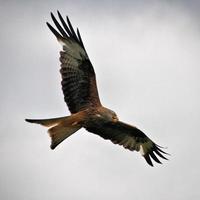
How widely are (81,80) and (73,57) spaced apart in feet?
1.64

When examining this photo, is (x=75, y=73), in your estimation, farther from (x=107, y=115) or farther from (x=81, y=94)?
(x=107, y=115)

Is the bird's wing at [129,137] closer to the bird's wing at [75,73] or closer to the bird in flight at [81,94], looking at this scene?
the bird in flight at [81,94]

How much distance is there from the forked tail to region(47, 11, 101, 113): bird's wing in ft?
1.51

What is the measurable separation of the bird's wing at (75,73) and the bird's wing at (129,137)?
0.58 meters

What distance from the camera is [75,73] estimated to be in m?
10.4

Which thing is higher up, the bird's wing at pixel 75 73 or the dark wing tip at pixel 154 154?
the bird's wing at pixel 75 73

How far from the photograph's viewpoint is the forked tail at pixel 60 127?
31.4ft

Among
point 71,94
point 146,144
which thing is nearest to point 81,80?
point 71,94

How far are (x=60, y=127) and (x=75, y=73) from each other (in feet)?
4.14

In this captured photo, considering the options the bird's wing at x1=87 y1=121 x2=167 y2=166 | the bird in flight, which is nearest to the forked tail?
the bird in flight

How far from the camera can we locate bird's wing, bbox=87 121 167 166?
10547mm

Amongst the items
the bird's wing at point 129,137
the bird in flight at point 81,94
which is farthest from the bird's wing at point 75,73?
the bird's wing at point 129,137

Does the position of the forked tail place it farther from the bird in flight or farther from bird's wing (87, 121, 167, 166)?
bird's wing (87, 121, 167, 166)

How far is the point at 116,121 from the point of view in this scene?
9.92 metres
